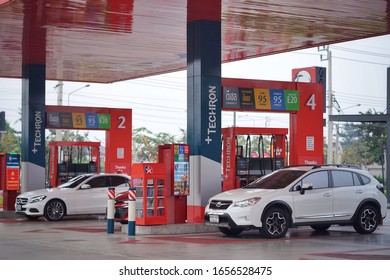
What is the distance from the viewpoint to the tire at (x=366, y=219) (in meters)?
18.5

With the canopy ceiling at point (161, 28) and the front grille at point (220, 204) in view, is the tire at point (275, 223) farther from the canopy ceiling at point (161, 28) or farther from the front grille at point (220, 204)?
the canopy ceiling at point (161, 28)

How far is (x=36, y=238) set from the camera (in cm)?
1761

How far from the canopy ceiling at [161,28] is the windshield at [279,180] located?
3.76 m

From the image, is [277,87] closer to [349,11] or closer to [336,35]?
[336,35]

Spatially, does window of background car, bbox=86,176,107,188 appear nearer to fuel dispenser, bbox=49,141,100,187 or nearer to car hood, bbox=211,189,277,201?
fuel dispenser, bbox=49,141,100,187

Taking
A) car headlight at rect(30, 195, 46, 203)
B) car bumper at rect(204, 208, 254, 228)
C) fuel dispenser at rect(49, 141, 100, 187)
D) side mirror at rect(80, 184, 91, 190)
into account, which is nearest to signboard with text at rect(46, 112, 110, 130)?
fuel dispenser at rect(49, 141, 100, 187)

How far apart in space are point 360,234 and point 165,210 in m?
4.40

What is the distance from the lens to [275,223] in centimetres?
1730

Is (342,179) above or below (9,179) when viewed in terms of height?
above

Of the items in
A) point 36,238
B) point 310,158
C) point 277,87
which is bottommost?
point 36,238

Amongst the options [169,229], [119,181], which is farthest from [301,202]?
[119,181]

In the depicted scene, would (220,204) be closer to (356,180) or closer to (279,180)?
(279,180)

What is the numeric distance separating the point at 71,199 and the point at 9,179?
371cm
